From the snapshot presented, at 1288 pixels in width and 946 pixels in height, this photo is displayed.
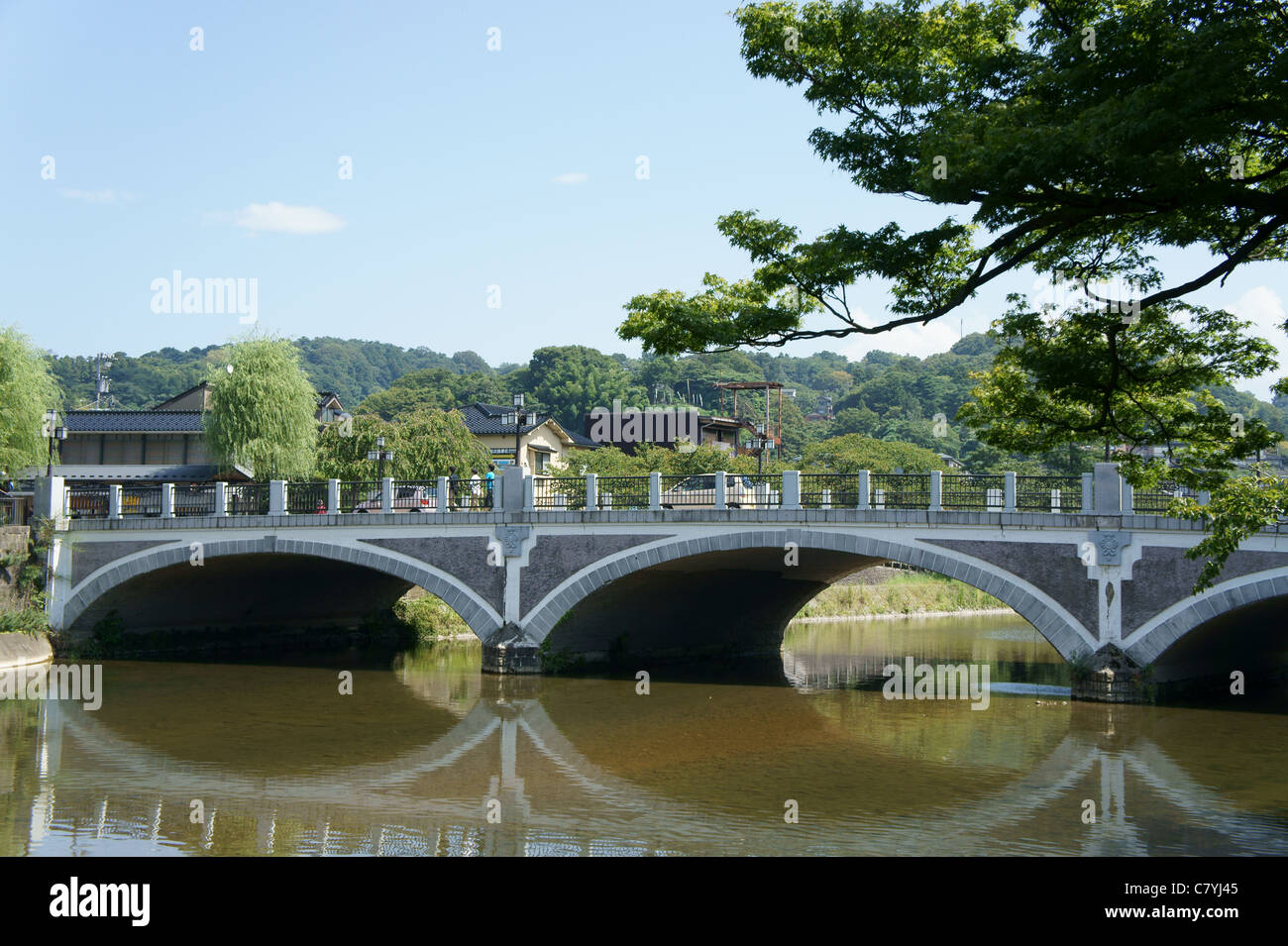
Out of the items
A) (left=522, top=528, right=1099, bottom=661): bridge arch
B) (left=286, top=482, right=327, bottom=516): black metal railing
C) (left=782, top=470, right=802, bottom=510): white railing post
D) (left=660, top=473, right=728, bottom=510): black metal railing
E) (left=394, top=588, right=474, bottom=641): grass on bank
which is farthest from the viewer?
(left=394, top=588, right=474, bottom=641): grass on bank

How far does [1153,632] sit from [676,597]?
12.2 metres

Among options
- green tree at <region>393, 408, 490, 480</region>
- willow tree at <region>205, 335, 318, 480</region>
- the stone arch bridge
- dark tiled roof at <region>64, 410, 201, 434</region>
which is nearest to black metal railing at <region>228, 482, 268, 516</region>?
the stone arch bridge

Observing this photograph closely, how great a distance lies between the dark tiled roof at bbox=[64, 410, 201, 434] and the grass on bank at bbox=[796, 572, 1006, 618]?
26.9 m

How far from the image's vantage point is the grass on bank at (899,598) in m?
46.2

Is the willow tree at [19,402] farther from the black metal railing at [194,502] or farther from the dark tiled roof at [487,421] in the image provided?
the dark tiled roof at [487,421]

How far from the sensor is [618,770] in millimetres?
18234

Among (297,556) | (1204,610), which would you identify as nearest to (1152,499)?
(1204,610)

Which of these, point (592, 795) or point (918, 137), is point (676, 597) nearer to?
point (592, 795)

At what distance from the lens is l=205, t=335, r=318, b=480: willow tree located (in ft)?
128

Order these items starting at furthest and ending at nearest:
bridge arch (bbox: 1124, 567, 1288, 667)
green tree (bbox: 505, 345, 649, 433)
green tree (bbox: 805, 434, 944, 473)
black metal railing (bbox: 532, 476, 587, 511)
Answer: green tree (bbox: 505, 345, 649, 433)
green tree (bbox: 805, 434, 944, 473)
black metal railing (bbox: 532, 476, 587, 511)
bridge arch (bbox: 1124, 567, 1288, 667)

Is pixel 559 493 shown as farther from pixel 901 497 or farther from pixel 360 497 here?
pixel 901 497

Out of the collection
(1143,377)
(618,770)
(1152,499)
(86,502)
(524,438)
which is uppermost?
(524,438)

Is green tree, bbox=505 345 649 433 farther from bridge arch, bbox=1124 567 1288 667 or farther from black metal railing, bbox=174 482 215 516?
bridge arch, bbox=1124 567 1288 667

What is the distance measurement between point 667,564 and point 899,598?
25020 millimetres
